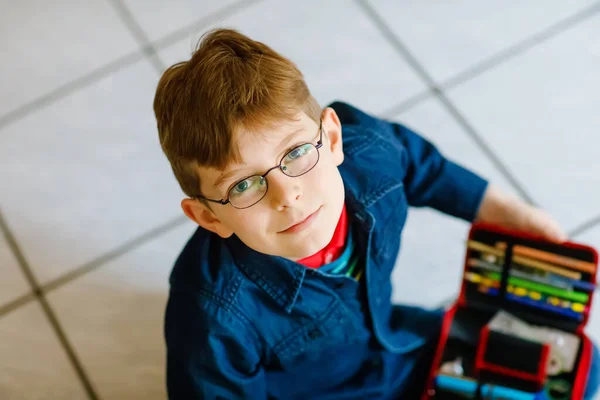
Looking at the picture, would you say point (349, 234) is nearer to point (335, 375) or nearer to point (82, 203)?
point (335, 375)

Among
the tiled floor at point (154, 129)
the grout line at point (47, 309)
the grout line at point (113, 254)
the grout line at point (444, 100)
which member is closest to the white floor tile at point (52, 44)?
the tiled floor at point (154, 129)

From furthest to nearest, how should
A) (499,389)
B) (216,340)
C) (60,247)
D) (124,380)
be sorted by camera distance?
(60,247) → (124,380) → (499,389) → (216,340)

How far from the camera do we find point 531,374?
84cm

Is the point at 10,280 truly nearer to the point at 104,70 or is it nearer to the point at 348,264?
the point at 104,70

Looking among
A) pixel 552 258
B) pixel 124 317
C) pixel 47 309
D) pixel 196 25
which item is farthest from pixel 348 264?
pixel 196 25

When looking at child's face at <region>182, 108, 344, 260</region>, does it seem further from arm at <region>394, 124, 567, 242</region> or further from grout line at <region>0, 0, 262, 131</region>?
grout line at <region>0, 0, 262, 131</region>

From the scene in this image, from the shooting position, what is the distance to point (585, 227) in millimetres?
1108

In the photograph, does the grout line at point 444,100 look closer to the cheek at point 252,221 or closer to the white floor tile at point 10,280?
the cheek at point 252,221

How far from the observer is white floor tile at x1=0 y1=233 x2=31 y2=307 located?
116 cm

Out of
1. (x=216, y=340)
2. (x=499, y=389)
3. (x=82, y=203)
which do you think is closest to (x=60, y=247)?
(x=82, y=203)

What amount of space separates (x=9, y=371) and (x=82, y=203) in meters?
0.32

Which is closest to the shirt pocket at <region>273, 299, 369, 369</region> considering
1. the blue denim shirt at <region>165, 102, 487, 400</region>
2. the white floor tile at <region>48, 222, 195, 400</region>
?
the blue denim shirt at <region>165, 102, 487, 400</region>

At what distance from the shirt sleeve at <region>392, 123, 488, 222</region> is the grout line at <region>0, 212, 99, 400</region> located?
2.06ft

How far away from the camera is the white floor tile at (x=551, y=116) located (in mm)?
1143
